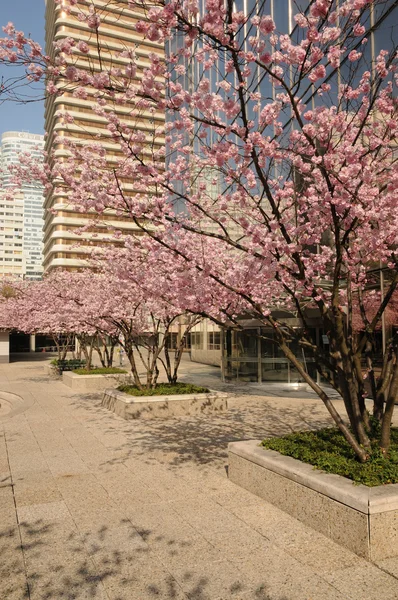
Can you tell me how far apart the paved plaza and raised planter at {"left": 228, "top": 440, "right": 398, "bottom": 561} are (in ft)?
0.43

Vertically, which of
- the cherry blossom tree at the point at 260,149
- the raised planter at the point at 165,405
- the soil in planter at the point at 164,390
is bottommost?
the raised planter at the point at 165,405

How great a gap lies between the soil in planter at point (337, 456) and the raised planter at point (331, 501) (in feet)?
0.44

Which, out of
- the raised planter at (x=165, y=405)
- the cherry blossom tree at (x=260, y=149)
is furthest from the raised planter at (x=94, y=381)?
the cherry blossom tree at (x=260, y=149)

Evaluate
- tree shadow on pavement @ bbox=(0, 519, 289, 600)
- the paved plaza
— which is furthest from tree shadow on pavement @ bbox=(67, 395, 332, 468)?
tree shadow on pavement @ bbox=(0, 519, 289, 600)

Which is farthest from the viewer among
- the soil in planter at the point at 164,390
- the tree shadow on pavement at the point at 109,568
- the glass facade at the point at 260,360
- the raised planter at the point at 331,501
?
the glass facade at the point at 260,360

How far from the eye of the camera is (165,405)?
12672 mm

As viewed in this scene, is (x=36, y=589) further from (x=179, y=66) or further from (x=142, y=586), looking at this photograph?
(x=179, y=66)

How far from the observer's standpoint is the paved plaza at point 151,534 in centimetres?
406

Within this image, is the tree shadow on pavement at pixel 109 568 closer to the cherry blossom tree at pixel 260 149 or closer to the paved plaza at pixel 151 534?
the paved plaza at pixel 151 534

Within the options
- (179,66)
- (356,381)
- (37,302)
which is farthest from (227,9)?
(37,302)

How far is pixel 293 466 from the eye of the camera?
5.68m

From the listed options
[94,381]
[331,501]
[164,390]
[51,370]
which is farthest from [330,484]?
[51,370]

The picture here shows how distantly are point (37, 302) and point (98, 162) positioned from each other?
25.0 metres

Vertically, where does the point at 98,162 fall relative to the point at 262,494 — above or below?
above
